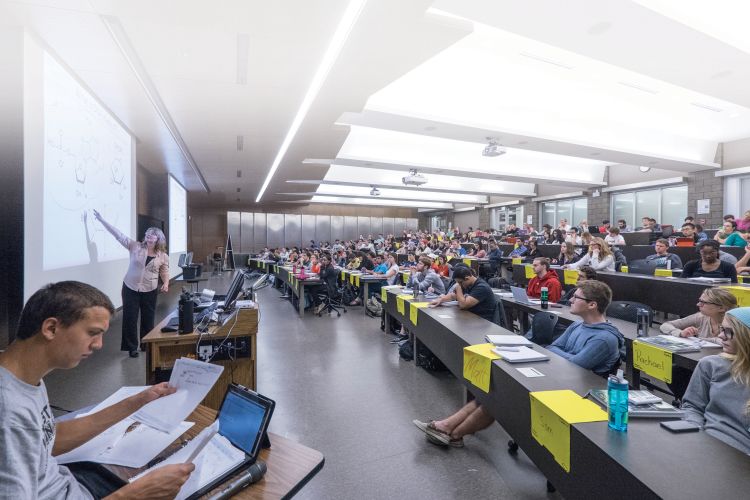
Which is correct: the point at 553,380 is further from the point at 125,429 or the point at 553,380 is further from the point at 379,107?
the point at 379,107

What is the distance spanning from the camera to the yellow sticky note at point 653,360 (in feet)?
7.72

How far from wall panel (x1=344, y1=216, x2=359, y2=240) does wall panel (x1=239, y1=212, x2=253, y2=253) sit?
4909 mm

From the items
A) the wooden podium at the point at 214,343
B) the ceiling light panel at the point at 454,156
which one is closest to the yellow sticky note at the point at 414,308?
the wooden podium at the point at 214,343

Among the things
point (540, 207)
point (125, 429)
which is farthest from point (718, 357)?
point (540, 207)

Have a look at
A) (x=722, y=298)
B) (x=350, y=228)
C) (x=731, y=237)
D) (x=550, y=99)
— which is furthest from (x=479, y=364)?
(x=350, y=228)

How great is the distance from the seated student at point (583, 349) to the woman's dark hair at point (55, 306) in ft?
7.34

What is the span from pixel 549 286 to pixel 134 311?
500cm

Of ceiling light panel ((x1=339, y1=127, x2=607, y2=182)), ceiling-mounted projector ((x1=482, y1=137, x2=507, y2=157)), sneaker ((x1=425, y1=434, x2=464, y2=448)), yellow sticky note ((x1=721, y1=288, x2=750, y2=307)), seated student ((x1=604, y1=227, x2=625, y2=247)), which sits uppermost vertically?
ceiling light panel ((x1=339, y1=127, x2=607, y2=182))

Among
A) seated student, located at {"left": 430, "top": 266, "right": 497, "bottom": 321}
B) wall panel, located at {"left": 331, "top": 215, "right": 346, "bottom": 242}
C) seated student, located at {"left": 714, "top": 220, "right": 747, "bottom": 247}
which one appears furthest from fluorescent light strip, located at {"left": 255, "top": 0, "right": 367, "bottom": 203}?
wall panel, located at {"left": 331, "top": 215, "right": 346, "bottom": 242}

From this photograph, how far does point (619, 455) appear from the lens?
1.19 meters

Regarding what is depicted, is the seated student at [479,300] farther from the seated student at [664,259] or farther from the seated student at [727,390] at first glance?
the seated student at [664,259]

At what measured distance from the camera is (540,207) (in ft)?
49.5

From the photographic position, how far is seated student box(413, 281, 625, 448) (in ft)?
7.19

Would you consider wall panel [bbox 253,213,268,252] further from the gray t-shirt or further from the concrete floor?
the gray t-shirt
